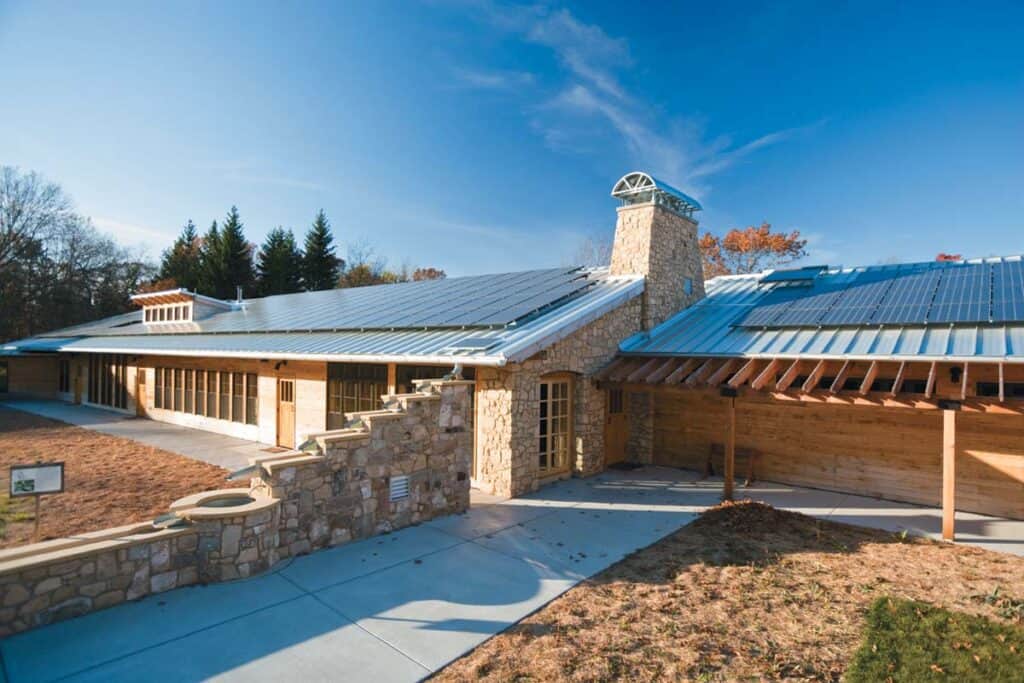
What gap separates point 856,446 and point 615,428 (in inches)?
194

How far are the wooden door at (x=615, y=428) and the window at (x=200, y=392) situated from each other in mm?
13420

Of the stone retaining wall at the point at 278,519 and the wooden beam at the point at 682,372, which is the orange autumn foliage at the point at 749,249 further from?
the stone retaining wall at the point at 278,519

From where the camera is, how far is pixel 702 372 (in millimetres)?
9805

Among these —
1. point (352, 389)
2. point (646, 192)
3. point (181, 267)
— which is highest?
point (181, 267)

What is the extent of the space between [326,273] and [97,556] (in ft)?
139

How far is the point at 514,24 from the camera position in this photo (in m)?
13.4

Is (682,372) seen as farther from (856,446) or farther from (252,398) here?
(252,398)

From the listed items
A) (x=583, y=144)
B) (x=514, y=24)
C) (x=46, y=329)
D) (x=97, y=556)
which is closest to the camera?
(x=97, y=556)

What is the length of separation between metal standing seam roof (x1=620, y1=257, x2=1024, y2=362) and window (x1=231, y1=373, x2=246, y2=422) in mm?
11464

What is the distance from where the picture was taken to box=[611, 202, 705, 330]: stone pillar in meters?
12.4

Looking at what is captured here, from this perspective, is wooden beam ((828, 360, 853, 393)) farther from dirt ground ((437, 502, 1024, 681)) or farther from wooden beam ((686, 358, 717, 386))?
dirt ground ((437, 502, 1024, 681))

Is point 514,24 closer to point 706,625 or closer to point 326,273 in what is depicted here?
point 706,625

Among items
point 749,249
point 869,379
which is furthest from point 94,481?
point 749,249

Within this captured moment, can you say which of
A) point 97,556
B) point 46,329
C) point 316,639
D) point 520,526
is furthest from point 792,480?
point 46,329
